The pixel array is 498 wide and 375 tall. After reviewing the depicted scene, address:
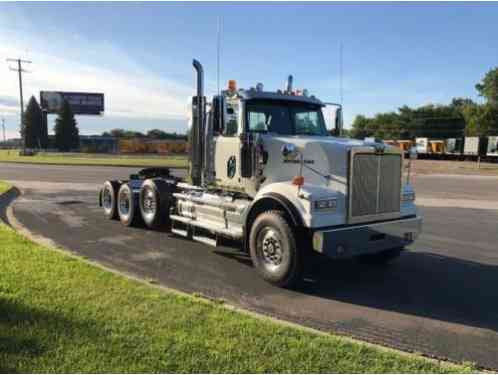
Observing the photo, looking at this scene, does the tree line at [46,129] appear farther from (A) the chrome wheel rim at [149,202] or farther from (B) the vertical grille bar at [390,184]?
(B) the vertical grille bar at [390,184]

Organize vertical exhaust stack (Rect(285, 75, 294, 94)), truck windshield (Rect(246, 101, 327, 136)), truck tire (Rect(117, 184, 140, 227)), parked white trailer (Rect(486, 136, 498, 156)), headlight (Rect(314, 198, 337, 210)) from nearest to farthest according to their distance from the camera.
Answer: headlight (Rect(314, 198, 337, 210)) → truck windshield (Rect(246, 101, 327, 136)) → vertical exhaust stack (Rect(285, 75, 294, 94)) → truck tire (Rect(117, 184, 140, 227)) → parked white trailer (Rect(486, 136, 498, 156))

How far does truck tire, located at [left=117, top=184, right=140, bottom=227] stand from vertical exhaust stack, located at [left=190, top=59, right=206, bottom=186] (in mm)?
2405

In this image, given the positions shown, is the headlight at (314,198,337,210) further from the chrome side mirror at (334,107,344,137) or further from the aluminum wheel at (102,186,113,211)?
the aluminum wheel at (102,186,113,211)

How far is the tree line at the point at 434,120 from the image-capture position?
258ft

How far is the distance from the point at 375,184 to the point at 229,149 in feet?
8.47

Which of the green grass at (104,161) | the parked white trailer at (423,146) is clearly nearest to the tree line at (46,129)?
the green grass at (104,161)

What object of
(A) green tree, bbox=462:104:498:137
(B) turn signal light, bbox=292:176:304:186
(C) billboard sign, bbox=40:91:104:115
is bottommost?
(B) turn signal light, bbox=292:176:304:186

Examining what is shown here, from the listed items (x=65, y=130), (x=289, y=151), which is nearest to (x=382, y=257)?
(x=289, y=151)

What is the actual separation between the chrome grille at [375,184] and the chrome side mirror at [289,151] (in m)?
0.90

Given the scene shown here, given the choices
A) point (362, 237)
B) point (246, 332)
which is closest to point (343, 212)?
point (362, 237)

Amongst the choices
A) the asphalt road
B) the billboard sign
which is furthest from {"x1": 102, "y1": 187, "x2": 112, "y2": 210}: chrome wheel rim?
the billboard sign

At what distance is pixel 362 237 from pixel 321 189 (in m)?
0.83

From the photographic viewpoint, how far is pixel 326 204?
5.42m

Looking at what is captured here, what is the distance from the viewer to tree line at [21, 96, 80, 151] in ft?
269
